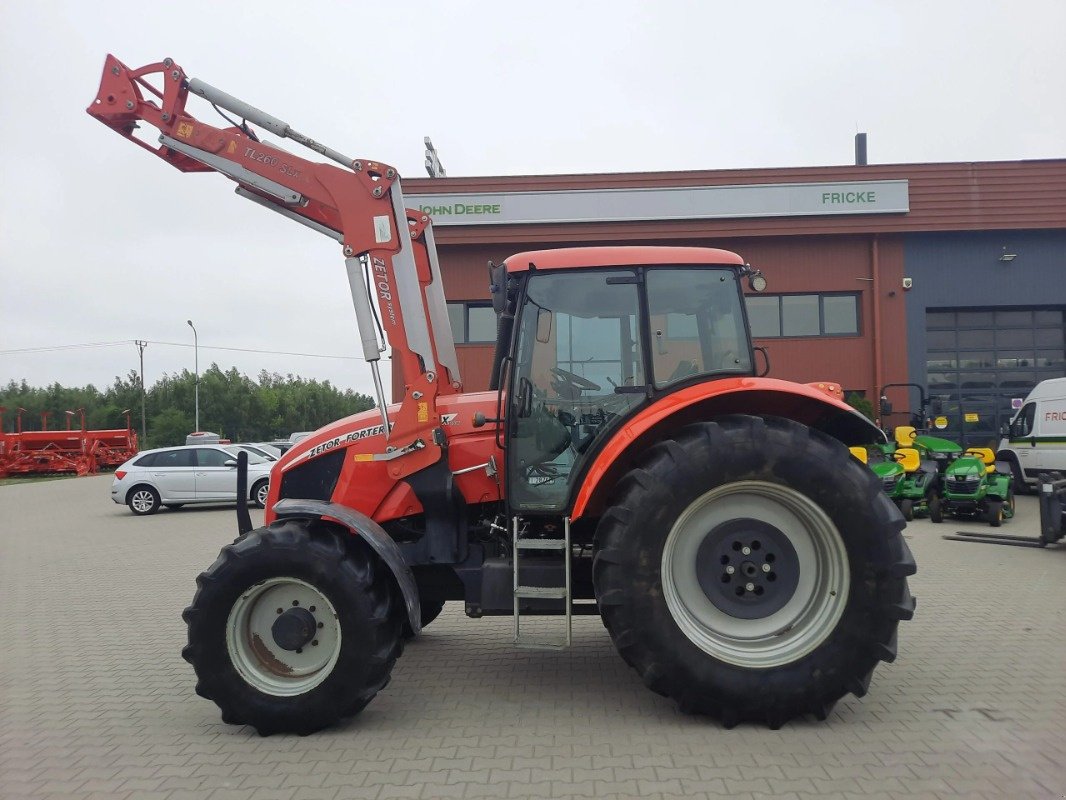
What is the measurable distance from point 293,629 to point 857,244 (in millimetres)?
17809

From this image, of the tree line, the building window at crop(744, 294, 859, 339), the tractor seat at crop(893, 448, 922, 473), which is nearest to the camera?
the tractor seat at crop(893, 448, 922, 473)

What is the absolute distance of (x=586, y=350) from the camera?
4730mm

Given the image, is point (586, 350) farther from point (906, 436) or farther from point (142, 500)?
point (142, 500)

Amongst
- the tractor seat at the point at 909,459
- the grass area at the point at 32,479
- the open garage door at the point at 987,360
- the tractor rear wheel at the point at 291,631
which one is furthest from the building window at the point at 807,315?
the grass area at the point at 32,479

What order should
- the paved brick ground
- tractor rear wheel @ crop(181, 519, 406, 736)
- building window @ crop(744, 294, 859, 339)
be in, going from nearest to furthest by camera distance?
the paved brick ground
tractor rear wheel @ crop(181, 519, 406, 736)
building window @ crop(744, 294, 859, 339)

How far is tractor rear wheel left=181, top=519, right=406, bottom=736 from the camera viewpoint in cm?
424

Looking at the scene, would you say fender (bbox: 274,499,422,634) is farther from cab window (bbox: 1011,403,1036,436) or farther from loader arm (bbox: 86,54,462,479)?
cab window (bbox: 1011,403,1036,436)

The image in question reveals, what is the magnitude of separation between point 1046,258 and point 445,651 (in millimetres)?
18874

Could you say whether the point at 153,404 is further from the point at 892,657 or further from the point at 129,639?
the point at 892,657

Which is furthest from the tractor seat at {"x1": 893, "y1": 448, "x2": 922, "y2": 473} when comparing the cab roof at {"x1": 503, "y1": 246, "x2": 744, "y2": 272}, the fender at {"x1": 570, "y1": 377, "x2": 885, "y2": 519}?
the cab roof at {"x1": 503, "y1": 246, "x2": 744, "y2": 272}

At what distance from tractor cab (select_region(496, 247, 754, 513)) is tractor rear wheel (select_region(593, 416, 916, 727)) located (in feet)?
1.56

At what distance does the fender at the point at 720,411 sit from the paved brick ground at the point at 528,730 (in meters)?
1.26

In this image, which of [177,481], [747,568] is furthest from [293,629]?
[177,481]

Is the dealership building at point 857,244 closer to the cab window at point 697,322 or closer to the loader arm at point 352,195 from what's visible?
the loader arm at point 352,195
